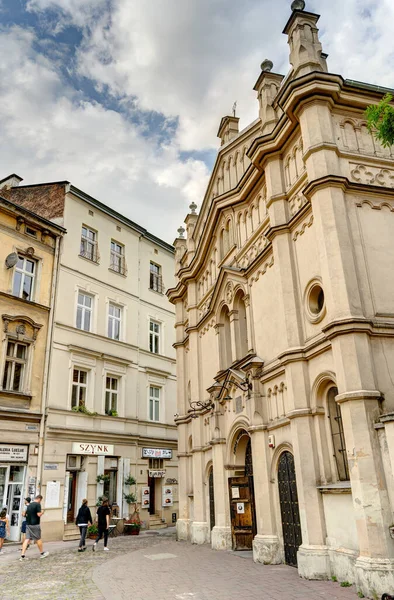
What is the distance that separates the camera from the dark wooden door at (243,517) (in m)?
14.6

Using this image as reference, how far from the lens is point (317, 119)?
1195 centimetres

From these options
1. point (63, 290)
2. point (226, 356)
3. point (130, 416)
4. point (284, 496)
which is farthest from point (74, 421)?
point (284, 496)

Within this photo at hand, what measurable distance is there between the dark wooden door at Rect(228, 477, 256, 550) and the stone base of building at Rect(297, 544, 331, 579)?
4398 millimetres

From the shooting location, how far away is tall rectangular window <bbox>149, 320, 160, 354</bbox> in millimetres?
28013

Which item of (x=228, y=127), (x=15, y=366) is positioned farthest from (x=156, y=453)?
(x=228, y=127)

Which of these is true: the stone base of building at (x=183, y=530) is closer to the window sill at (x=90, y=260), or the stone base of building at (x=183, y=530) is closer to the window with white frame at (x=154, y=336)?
the window with white frame at (x=154, y=336)

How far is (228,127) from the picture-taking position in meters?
20.1

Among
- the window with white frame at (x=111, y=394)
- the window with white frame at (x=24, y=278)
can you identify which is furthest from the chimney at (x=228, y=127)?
the window with white frame at (x=111, y=394)

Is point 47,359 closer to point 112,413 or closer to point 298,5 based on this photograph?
point 112,413

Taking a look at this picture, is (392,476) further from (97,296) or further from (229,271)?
(97,296)

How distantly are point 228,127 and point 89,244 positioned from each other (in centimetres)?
988

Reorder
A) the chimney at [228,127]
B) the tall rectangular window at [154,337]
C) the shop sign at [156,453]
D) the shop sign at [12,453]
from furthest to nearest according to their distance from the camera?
1. the tall rectangular window at [154,337]
2. the shop sign at [156,453]
3. the chimney at [228,127]
4. the shop sign at [12,453]

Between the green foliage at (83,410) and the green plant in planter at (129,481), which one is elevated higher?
the green foliage at (83,410)

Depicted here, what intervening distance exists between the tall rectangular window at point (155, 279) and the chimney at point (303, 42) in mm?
17788
